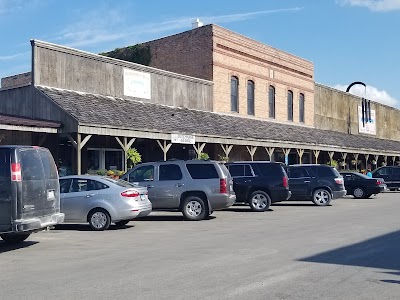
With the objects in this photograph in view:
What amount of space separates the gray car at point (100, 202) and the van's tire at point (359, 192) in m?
16.7

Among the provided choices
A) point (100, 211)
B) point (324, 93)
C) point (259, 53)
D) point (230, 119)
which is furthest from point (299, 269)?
point (324, 93)

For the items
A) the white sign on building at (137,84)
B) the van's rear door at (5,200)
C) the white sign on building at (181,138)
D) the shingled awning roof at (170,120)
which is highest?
the white sign on building at (137,84)

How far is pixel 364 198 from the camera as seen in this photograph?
2805 cm

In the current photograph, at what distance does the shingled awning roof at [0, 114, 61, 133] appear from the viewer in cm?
Result: 1859

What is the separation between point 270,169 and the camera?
20016mm

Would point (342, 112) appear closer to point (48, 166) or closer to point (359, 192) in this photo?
point (359, 192)

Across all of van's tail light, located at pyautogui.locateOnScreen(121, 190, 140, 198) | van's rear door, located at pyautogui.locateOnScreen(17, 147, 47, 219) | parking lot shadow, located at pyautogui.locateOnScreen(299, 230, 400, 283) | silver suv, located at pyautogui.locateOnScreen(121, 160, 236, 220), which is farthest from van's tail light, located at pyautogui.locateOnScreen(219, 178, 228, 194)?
van's rear door, located at pyautogui.locateOnScreen(17, 147, 47, 219)

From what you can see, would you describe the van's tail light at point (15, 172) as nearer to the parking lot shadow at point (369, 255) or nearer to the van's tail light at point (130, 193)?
the van's tail light at point (130, 193)

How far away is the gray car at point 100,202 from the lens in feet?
46.0

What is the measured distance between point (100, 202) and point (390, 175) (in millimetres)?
24083

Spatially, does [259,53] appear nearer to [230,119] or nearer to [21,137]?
[230,119]

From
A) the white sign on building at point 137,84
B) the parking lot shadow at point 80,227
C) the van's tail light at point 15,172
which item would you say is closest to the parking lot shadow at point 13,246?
the van's tail light at point 15,172

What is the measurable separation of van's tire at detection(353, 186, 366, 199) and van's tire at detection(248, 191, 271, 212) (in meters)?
9.99

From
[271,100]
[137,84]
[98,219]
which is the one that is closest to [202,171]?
[98,219]
